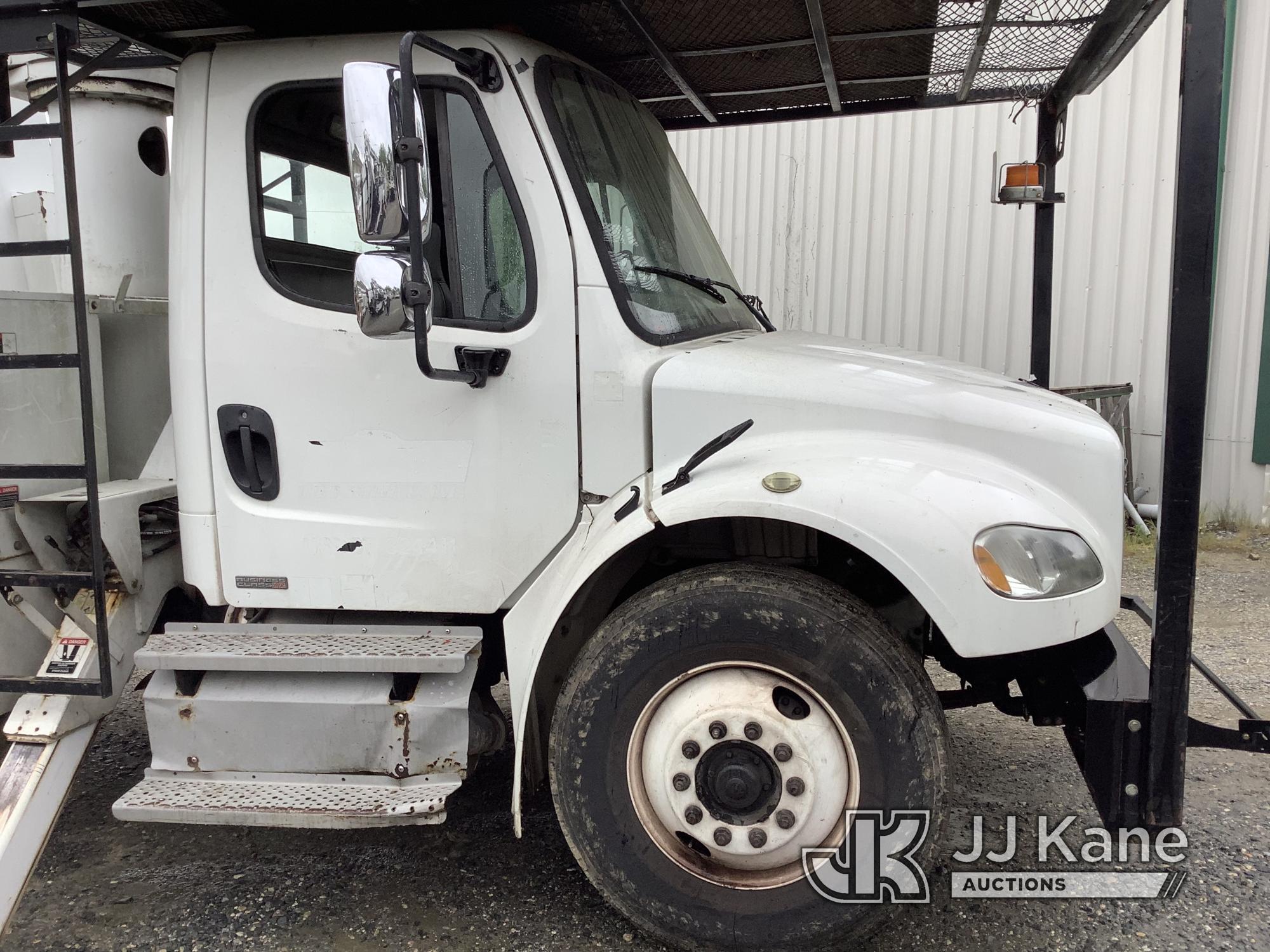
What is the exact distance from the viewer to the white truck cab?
2453 mm

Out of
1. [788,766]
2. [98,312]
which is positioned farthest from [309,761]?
[98,312]

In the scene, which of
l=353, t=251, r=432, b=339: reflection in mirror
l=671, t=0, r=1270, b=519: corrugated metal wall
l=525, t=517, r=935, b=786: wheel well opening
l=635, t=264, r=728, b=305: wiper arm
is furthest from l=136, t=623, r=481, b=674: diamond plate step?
l=671, t=0, r=1270, b=519: corrugated metal wall

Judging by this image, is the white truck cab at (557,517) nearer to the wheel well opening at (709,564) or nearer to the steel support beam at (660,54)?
the wheel well opening at (709,564)

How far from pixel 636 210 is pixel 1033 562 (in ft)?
5.09

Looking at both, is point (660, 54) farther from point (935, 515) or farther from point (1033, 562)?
point (1033, 562)

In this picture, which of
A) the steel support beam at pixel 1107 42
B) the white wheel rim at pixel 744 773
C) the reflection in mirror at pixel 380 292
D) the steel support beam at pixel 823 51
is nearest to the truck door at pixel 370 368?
the reflection in mirror at pixel 380 292

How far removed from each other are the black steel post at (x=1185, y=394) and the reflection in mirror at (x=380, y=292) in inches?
69.4

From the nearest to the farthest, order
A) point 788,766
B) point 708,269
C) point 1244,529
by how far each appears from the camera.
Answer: point 788,766 < point 708,269 < point 1244,529

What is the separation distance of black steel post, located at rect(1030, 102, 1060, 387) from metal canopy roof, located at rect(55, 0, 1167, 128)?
14 centimetres

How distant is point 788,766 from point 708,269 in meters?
1.69

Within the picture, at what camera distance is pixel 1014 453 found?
2564 mm

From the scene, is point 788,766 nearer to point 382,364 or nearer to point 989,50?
point 382,364

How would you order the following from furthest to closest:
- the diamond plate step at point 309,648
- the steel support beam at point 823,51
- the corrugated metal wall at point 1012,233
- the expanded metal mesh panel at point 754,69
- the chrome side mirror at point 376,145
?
the corrugated metal wall at point 1012,233
the expanded metal mesh panel at point 754,69
the steel support beam at point 823,51
the diamond plate step at point 309,648
the chrome side mirror at point 376,145

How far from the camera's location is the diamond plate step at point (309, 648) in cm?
271
